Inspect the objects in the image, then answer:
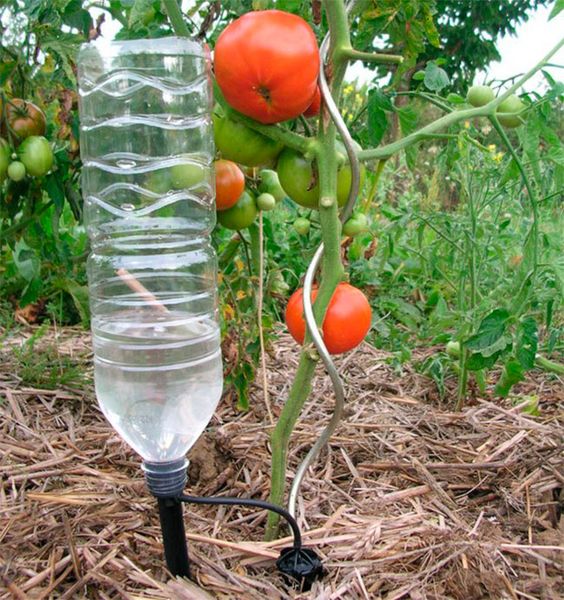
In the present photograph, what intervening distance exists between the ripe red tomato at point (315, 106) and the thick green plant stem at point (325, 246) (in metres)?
0.02

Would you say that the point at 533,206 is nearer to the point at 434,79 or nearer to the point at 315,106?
the point at 434,79

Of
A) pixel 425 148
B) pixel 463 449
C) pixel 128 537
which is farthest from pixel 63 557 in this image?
pixel 425 148

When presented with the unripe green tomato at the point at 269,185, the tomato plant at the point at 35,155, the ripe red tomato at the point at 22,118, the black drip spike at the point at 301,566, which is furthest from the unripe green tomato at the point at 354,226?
the ripe red tomato at the point at 22,118

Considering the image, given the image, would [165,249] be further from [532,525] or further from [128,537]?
[532,525]

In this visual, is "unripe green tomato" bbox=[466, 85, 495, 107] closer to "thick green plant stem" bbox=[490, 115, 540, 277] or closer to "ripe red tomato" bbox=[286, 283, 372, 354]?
"thick green plant stem" bbox=[490, 115, 540, 277]

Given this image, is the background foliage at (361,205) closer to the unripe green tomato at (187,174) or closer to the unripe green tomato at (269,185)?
the unripe green tomato at (269,185)

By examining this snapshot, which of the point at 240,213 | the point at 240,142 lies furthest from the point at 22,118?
the point at 240,142

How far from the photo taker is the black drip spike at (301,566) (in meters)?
1.12

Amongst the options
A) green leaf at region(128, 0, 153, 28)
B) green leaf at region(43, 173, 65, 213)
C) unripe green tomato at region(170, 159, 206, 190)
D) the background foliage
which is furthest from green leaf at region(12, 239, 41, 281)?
green leaf at region(128, 0, 153, 28)

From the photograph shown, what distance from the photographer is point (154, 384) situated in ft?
3.65

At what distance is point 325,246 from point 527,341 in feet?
1.98

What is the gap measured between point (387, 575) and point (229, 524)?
1.08 feet

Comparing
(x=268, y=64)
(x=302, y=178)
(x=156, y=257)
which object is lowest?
(x=156, y=257)

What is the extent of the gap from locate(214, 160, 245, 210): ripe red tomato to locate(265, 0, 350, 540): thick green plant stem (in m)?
0.25
